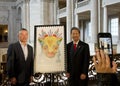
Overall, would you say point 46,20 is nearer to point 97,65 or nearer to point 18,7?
point 18,7

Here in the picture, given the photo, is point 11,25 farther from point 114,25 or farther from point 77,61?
point 77,61

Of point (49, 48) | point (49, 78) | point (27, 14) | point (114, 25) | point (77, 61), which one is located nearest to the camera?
point (49, 48)

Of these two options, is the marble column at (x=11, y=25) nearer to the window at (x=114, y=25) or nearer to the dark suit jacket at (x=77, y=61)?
the window at (x=114, y=25)

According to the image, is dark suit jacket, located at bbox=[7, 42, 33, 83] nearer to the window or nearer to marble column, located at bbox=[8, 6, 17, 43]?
the window

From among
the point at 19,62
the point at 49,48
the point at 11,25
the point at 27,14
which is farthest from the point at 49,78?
the point at 11,25

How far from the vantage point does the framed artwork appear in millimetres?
6027

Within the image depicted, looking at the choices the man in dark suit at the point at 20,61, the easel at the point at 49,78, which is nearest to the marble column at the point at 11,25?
the easel at the point at 49,78

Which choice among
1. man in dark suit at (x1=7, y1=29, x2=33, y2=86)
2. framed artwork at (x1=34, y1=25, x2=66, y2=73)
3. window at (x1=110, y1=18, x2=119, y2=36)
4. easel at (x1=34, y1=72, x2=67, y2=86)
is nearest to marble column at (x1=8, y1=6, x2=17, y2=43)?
window at (x1=110, y1=18, x2=119, y2=36)

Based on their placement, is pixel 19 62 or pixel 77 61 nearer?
pixel 19 62

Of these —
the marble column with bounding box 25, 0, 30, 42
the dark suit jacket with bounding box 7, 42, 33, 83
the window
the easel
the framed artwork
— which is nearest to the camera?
the framed artwork

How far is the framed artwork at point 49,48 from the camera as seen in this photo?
6.03m

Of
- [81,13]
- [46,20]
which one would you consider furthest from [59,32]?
[46,20]

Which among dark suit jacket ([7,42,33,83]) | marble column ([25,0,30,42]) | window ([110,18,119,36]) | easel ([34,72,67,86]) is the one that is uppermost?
marble column ([25,0,30,42])

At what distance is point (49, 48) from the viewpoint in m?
6.06
